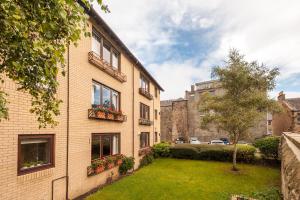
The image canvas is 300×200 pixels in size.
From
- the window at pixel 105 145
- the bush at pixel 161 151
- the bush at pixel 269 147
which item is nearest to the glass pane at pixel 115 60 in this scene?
the window at pixel 105 145

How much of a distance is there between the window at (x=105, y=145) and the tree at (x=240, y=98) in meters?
7.18

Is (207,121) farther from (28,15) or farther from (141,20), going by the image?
(28,15)

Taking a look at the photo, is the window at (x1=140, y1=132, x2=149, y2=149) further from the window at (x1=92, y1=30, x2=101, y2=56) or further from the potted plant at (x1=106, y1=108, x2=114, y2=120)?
the window at (x1=92, y1=30, x2=101, y2=56)

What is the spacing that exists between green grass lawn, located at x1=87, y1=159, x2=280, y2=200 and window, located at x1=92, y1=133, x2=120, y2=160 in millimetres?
1864

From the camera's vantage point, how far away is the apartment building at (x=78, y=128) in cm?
620

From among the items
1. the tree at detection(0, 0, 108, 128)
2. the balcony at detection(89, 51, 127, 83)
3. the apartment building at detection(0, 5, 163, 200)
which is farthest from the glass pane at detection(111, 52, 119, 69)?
the tree at detection(0, 0, 108, 128)

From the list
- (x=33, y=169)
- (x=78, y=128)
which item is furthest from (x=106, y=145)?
(x=33, y=169)

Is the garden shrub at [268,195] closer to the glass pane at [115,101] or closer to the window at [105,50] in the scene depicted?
the glass pane at [115,101]

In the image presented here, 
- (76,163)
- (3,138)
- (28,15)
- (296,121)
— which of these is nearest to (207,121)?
(76,163)

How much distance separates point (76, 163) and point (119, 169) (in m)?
4.70

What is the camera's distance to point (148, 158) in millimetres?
18844

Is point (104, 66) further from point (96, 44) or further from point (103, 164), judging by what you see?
point (103, 164)

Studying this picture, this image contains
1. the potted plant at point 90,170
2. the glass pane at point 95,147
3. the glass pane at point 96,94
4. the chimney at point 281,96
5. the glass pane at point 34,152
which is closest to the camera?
the glass pane at point 34,152

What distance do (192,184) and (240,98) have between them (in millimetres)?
7465
